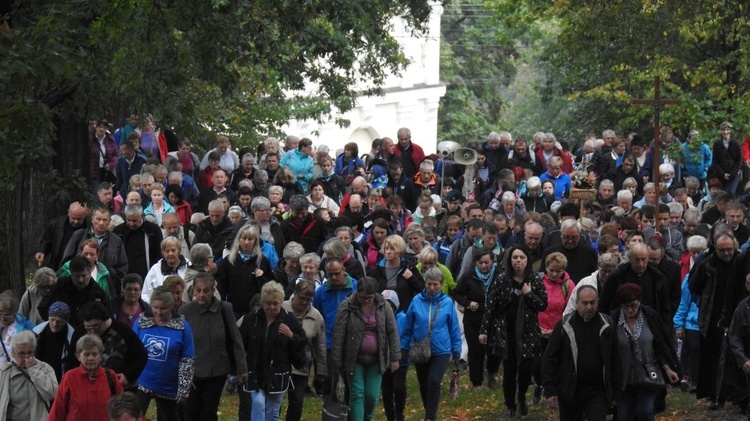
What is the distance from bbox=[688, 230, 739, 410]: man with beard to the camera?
15.5 metres

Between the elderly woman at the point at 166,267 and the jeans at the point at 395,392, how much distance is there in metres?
2.41

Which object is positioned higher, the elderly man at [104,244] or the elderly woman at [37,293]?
the elderly man at [104,244]

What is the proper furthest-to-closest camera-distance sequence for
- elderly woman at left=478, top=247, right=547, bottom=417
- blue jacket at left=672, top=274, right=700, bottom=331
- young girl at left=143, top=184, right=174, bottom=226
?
young girl at left=143, top=184, right=174, bottom=226 < blue jacket at left=672, top=274, right=700, bottom=331 < elderly woman at left=478, top=247, right=547, bottom=417

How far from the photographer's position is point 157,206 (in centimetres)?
1994

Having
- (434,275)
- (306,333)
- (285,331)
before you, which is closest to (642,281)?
(434,275)

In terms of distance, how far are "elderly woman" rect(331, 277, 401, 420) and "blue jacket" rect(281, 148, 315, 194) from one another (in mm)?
9727

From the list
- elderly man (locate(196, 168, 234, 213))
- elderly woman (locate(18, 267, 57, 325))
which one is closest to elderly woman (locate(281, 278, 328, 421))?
elderly woman (locate(18, 267, 57, 325))

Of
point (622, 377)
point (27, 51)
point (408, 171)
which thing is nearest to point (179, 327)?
point (27, 51)

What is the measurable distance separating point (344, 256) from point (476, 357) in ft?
6.67

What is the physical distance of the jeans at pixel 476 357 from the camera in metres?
16.9

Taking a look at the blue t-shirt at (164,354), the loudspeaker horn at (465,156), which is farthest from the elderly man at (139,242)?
the loudspeaker horn at (465,156)

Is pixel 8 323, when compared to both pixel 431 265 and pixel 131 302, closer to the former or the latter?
pixel 131 302

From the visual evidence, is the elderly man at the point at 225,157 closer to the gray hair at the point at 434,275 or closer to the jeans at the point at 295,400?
the gray hair at the point at 434,275

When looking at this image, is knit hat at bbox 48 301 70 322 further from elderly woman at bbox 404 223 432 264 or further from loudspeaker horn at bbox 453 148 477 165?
loudspeaker horn at bbox 453 148 477 165
